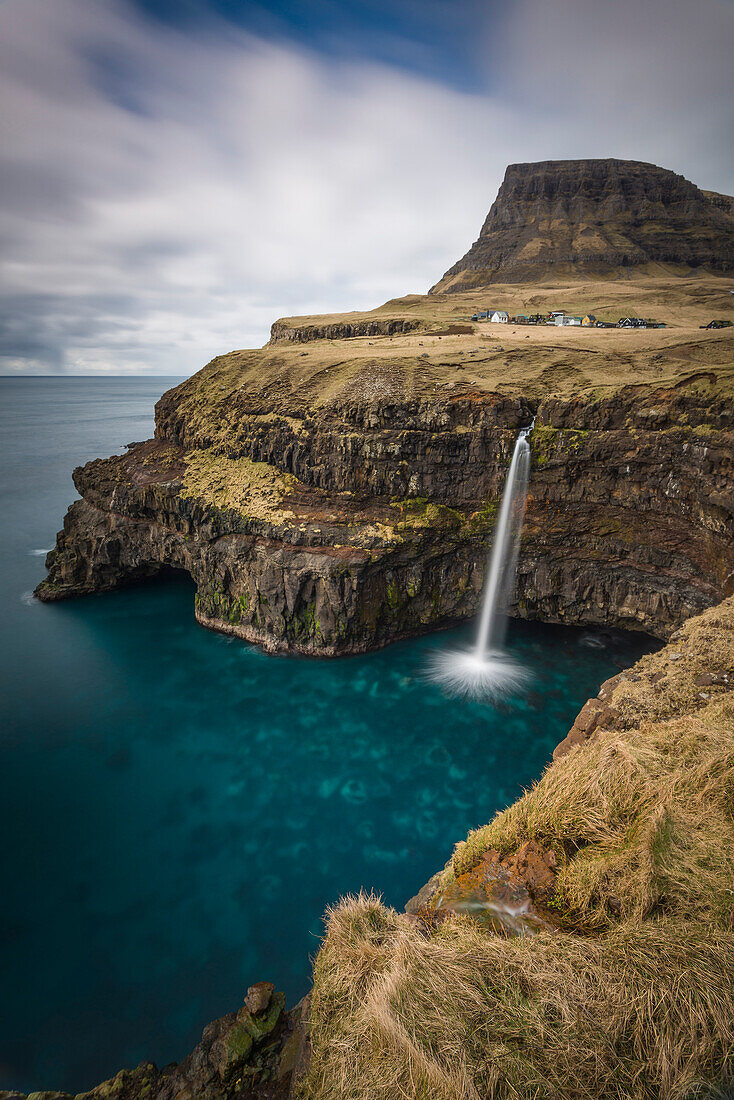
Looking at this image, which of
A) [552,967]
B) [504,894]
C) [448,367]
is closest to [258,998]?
[504,894]

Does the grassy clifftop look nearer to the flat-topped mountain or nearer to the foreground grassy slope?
the foreground grassy slope

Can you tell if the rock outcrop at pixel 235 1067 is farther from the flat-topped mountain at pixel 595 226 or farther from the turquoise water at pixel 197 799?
the flat-topped mountain at pixel 595 226

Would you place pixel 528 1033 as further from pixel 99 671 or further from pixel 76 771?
pixel 99 671

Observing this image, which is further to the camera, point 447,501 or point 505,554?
point 447,501

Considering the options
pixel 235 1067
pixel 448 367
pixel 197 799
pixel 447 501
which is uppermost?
pixel 448 367

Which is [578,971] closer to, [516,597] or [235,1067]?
[235,1067]

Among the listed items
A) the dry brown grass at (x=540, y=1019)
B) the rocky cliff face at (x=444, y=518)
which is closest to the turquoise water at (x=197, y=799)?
the rocky cliff face at (x=444, y=518)

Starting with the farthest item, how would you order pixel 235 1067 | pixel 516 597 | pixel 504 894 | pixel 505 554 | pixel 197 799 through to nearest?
pixel 516 597 → pixel 505 554 → pixel 197 799 → pixel 235 1067 → pixel 504 894
